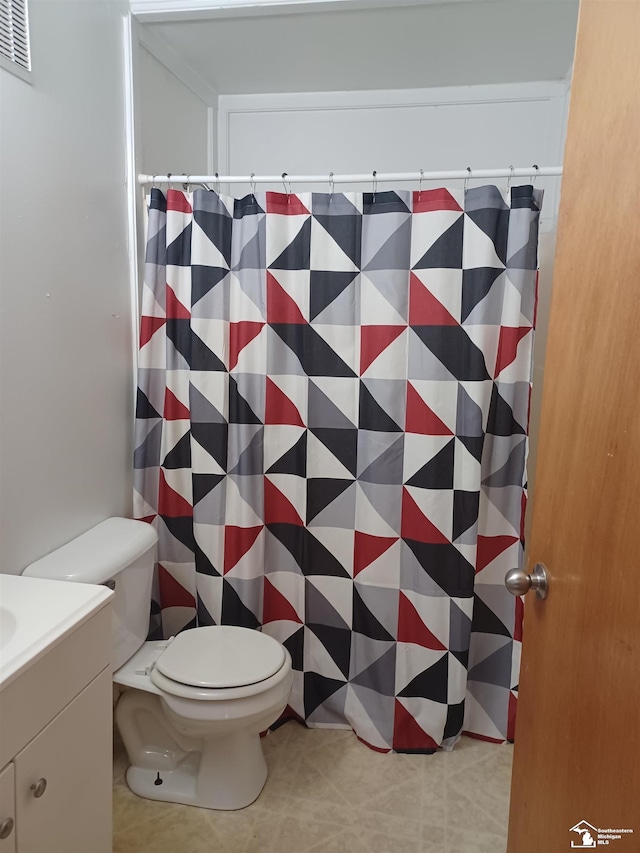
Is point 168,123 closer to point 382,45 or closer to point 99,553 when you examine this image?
point 382,45

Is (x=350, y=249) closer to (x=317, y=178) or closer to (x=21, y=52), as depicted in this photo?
(x=317, y=178)

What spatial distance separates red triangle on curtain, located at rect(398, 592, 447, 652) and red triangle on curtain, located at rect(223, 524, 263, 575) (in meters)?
0.51

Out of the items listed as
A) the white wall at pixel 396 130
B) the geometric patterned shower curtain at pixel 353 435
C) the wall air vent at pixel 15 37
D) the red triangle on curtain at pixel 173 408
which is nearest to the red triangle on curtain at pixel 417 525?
the geometric patterned shower curtain at pixel 353 435

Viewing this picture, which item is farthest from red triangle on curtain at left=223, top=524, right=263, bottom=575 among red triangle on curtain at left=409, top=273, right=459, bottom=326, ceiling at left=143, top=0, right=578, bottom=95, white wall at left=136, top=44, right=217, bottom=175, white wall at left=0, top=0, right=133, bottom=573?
ceiling at left=143, top=0, right=578, bottom=95

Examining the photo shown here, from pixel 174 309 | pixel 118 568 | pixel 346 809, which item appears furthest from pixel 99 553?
pixel 346 809

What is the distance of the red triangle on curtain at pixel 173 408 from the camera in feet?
6.39

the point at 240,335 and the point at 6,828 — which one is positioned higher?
the point at 240,335

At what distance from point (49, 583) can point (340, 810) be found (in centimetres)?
108

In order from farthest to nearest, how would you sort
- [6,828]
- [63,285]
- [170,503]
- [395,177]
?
[170,503]
[395,177]
[63,285]
[6,828]

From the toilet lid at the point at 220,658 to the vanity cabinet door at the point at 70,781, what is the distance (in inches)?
14.2

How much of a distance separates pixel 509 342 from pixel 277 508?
88 centimetres

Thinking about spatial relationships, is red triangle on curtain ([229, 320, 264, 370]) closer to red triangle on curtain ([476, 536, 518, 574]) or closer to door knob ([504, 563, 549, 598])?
red triangle on curtain ([476, 536, 518, 574])

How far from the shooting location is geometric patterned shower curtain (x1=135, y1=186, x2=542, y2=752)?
69.9 inches

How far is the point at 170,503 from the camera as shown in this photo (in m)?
2.01
